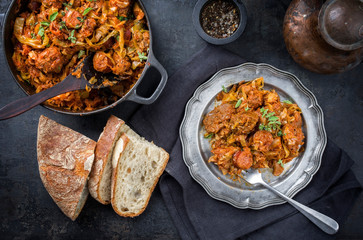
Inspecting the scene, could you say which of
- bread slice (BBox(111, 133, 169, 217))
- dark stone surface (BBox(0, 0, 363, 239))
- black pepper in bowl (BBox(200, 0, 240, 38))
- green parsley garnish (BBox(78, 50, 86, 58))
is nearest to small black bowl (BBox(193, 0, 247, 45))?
black pepper in bowl (BBox(200, 0, 240, 38))

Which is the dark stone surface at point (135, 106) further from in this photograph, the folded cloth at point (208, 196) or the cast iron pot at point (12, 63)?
the cast iron pot at point (12, 63)

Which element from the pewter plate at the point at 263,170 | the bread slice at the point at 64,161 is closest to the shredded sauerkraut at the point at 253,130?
the pewter plate at the point at 263,170

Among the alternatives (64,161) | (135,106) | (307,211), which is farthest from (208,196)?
(64,161)

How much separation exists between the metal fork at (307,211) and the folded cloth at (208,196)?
0.10 meters

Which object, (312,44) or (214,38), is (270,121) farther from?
(214,38)

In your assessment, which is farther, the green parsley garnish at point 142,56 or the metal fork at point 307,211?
the metal fork at point 307,211

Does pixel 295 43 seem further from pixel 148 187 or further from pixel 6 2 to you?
pixel 6 2

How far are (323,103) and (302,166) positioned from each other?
2.87 ft

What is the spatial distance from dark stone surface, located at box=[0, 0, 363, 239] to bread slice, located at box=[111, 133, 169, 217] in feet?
0.92

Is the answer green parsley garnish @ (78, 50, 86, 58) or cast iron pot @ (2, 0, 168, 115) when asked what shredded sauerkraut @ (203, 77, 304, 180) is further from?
green parsley garnish @ (78, 50, 86, 58)

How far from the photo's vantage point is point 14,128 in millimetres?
3922

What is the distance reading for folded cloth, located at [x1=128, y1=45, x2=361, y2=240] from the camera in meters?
3.66

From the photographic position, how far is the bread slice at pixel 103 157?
3.35 meters

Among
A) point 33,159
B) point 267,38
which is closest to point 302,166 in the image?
point 267,38
